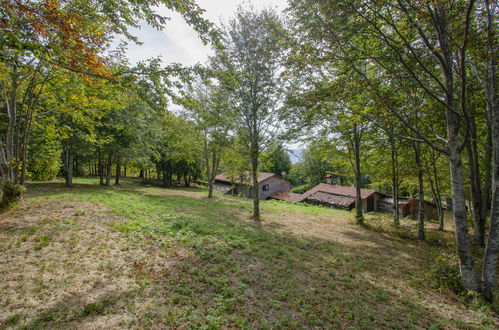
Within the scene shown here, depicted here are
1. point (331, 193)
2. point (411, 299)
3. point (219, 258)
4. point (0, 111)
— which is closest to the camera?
point (411, 299)

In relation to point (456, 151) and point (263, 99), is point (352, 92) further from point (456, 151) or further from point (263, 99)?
point (263, 99)

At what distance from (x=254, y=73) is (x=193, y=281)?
950 centimetres

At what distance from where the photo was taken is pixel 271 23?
8.97 m

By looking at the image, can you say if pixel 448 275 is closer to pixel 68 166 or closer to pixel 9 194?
pixel 9 194

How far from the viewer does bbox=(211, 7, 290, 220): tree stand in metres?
10.2

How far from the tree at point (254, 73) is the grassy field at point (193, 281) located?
214 inches

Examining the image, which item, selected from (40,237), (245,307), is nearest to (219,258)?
(245,307)

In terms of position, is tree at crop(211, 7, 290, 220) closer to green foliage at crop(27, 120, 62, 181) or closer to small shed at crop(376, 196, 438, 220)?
green foliage at crop(27, 120, 62, 181)

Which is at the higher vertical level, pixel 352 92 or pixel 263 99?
pixel 263 99

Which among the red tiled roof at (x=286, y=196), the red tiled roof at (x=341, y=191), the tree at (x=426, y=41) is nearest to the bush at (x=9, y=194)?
the tree at (x=426, y=41)

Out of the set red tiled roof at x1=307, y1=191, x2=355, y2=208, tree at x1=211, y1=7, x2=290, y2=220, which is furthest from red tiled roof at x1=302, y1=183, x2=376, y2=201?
tree at x1=211, y1=7, x2=290, y2=220

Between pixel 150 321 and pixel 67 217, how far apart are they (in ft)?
18.8

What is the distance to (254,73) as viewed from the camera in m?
10.5

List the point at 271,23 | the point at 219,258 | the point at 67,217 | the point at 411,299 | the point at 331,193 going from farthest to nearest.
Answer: the point at 331,193
the point at 271,23
the point at 67,217
the point at 219,258
the point at 411,299
